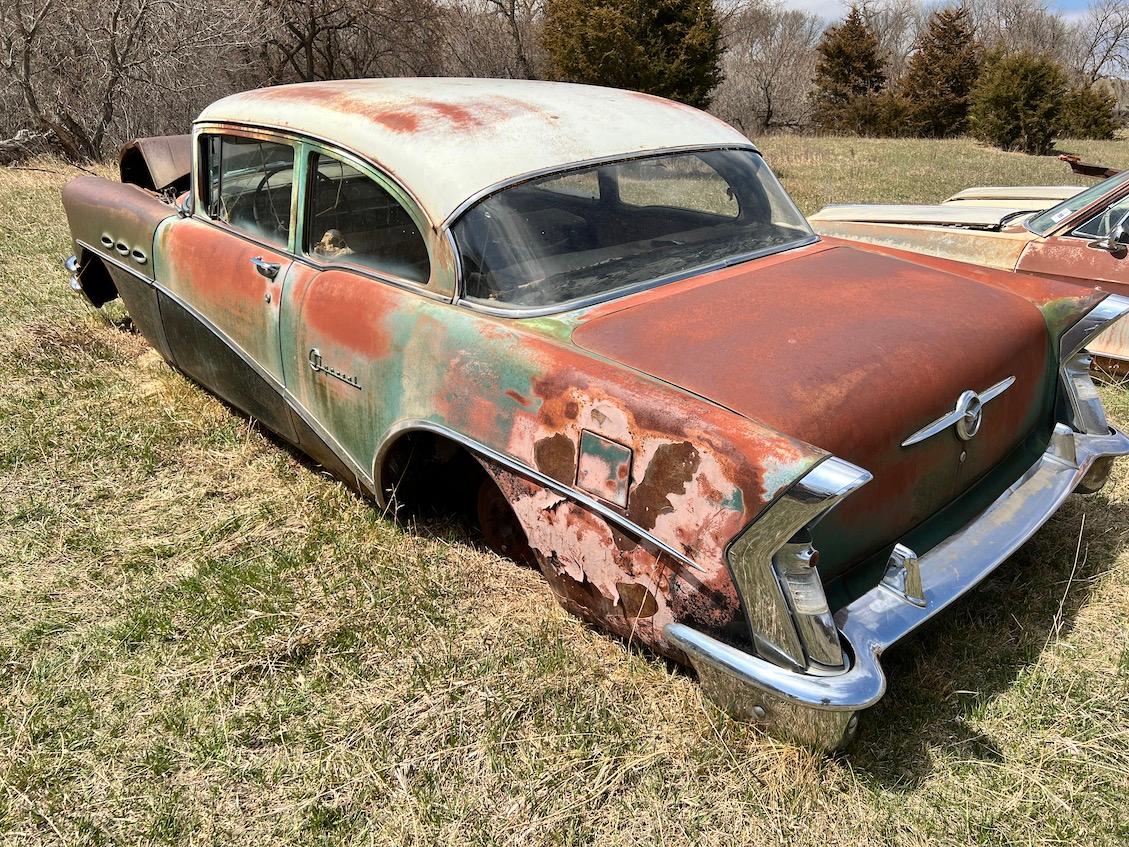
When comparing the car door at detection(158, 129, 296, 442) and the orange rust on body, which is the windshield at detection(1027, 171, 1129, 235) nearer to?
the orange rust on body

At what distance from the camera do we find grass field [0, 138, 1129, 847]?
6.51 feet

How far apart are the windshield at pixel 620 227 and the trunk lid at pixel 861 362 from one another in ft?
0.57

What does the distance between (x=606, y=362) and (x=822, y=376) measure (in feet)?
1.70

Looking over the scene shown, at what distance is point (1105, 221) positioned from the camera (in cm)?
423

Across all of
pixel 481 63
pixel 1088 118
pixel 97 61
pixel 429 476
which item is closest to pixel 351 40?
pixel 481 63

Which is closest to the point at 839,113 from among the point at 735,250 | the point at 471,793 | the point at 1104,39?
Result: the point at 735,250

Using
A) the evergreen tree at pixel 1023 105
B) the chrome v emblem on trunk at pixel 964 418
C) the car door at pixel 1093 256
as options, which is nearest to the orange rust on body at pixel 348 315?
the chrome v emblem on trunk at pixel 964 418

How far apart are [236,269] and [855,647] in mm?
2477

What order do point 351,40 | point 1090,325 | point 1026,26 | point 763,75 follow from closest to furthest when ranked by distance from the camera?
point 1090,325 → point 351,40 → point 763,75 → point 1026,26

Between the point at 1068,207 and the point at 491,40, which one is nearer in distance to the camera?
the point at 1068,207

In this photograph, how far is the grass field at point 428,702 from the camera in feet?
6.51

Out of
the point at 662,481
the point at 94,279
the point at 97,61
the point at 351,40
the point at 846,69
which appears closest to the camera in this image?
the point at 662,481

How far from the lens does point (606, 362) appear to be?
6.82 ft

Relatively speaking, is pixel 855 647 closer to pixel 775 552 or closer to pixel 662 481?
pixel 775 552
